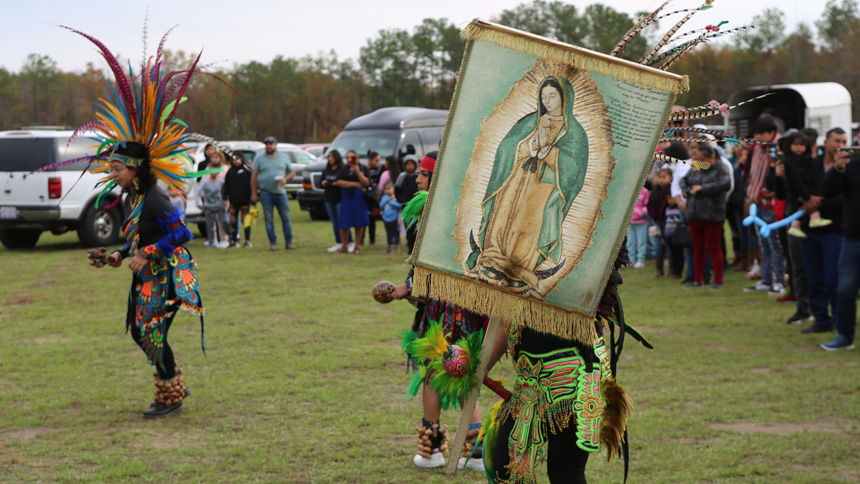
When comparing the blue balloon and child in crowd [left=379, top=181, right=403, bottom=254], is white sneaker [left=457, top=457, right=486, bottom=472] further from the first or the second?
child in crowd [left=379, top=181, right=403, bottom=254]

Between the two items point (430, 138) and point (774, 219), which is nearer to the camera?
point (774, 219)

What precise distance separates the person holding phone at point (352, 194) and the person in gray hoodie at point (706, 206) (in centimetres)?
603

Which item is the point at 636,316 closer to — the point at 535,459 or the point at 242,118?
the point at 535,459

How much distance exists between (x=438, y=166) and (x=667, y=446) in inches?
115

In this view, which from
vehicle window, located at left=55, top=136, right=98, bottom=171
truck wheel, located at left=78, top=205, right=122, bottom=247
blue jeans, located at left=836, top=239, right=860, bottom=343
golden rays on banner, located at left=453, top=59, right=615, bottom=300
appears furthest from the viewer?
truck wheel, located at left=78, top=205, right=122, bottom=247

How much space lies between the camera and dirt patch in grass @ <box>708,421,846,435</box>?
554cm

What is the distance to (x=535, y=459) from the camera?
129 inches

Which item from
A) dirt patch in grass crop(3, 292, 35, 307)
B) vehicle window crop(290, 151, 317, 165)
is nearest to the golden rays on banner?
dirt patch in grass crop(3, 292, 35, 307)

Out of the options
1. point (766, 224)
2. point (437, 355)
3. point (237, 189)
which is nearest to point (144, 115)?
point (437, 355)

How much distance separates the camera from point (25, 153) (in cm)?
1536

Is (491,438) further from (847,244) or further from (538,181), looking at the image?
(847,244)

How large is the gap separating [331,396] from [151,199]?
1960 millimetres

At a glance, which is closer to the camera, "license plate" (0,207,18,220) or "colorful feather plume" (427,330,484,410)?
"colorful feather plume" (427,330,484,410)

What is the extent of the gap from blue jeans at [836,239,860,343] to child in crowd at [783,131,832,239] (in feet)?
2.22
